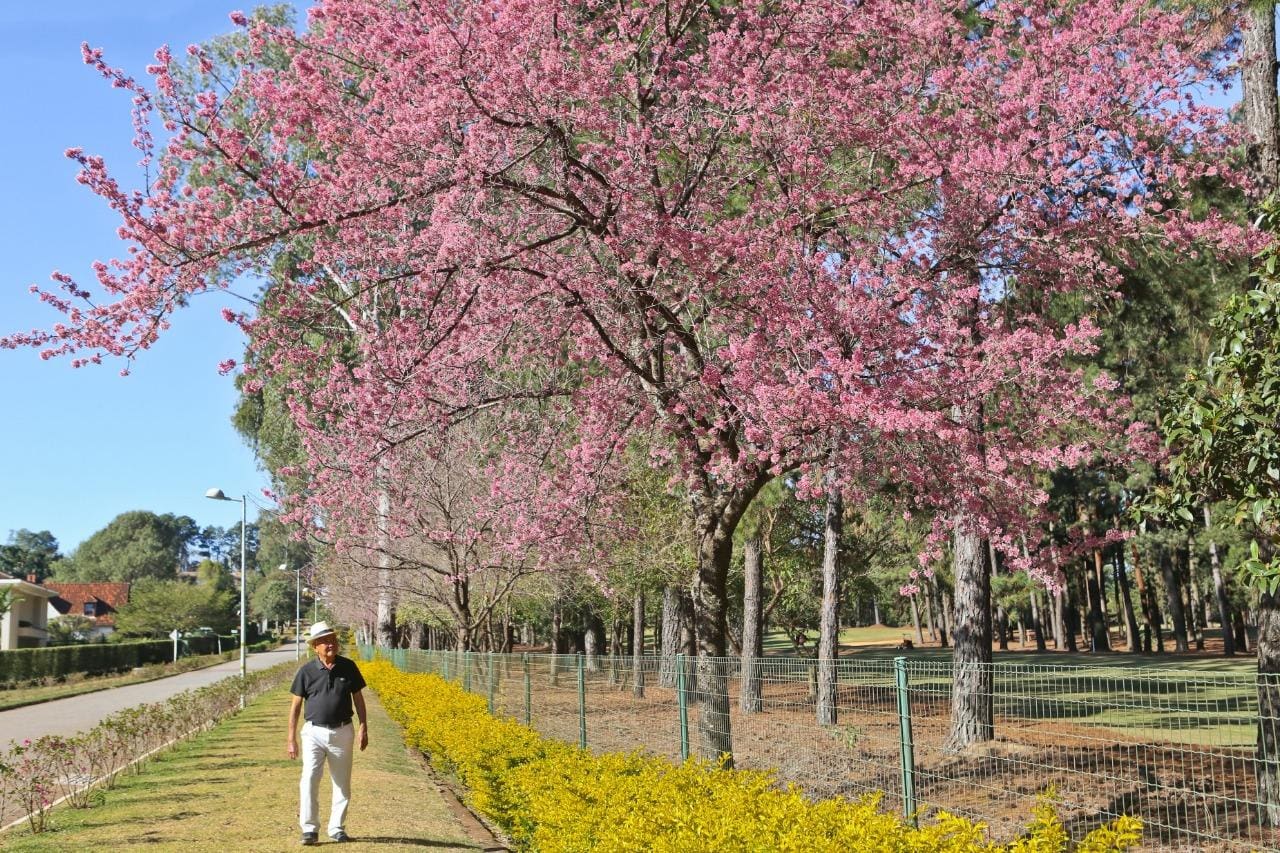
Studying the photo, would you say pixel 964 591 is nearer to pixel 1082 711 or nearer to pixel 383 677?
pixel 1082 711

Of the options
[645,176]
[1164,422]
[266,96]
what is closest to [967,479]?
[1164,422]

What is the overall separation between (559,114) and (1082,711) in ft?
18.6

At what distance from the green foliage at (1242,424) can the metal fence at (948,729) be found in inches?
45.2

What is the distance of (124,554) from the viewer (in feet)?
505

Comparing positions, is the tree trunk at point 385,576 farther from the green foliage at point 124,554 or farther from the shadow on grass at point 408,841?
the green foliage at point 124,554

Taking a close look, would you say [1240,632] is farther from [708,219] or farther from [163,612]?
[163,612]

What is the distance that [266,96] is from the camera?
8.89 metres

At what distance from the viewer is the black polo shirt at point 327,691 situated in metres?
9.07

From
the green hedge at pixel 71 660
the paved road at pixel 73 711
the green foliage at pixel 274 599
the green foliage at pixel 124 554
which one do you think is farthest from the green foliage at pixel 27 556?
the paved road at pixel 73 711

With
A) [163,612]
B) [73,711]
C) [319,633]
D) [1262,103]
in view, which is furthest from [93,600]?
[1262,103]

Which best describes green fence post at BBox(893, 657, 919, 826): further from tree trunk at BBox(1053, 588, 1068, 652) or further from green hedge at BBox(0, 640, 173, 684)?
tree trunk at BBox(1053, 588, 1068, 652)

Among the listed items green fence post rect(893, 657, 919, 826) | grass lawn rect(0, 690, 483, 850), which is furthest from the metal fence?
grass lawn rect(0, 690, 483, 850)

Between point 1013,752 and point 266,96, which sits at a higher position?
point 266,96

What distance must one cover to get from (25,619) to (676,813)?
87641mm
